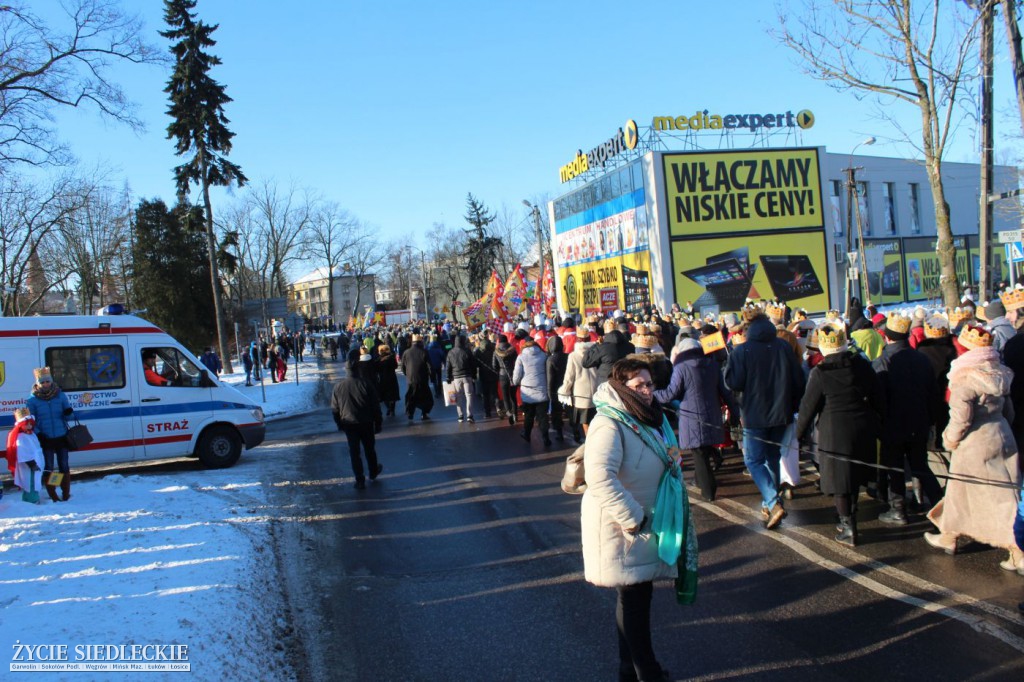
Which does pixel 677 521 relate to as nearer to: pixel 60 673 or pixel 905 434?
pixel 60 673

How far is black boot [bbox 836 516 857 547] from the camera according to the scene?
247 inches

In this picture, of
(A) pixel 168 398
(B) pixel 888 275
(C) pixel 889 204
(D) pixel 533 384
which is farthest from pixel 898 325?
(C) pixel 889 204

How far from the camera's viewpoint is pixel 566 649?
15.4ft

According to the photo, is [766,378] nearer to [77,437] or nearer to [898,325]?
[898,325]

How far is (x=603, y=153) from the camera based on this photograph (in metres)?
41.4

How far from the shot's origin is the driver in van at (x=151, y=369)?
463 inches

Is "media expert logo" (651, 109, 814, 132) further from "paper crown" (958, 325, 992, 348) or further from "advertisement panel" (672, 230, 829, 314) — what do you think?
"paper crown" (958, 325, 992, 348)

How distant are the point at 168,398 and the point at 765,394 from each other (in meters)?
9.32

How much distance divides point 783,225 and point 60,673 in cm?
3801

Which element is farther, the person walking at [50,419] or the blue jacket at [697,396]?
the person walking at [50,419]

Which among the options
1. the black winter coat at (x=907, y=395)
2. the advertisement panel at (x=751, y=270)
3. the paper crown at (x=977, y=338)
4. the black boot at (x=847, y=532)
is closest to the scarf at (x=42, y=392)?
the black boot at (x=847, y=532)

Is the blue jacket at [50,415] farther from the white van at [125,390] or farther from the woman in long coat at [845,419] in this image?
the woman in long coat at [845,419]

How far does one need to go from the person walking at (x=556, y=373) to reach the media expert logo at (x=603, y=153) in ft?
91.5

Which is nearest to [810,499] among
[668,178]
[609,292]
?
[609,292]
